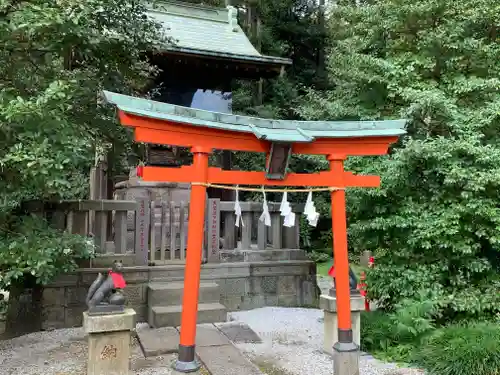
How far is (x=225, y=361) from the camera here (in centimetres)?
478

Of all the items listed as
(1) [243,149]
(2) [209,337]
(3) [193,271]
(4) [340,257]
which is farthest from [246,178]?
(2) [209,337]

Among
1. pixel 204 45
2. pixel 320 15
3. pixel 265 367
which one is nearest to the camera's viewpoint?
pixel 265 367

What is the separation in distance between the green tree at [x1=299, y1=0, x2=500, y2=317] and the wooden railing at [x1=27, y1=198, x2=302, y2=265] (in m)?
1.66

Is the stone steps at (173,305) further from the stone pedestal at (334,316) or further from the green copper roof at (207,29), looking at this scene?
the green copper roof at (207,29)

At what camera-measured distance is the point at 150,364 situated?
4.77m

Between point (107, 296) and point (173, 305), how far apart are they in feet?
6.96

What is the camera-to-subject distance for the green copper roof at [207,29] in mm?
9086

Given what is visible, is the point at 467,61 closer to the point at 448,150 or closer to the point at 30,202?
the point at 448,150

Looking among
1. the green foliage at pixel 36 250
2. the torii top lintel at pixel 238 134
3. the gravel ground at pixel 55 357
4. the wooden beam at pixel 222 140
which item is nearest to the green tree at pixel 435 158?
the wooden beam at pixel 222 140

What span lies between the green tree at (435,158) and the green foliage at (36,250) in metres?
3.90

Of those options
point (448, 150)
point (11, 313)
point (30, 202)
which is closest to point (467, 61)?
point (448, 150)

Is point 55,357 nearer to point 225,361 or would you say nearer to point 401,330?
point 225,361

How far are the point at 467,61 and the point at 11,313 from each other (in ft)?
24.8

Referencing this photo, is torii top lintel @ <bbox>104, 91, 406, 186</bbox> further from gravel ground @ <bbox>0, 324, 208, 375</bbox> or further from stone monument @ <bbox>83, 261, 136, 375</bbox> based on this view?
gravel ground @ <bbox>0, 324, 208, 375</bbox>
